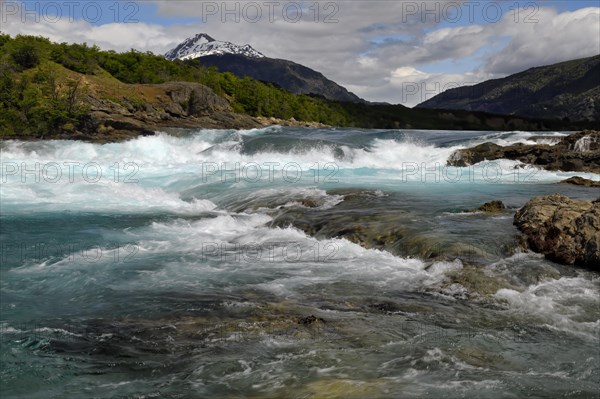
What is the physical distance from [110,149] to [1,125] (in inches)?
811

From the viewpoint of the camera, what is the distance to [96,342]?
25.7 feet

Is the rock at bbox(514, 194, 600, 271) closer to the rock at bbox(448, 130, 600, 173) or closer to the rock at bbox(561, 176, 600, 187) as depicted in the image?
the rock at bbox(561, 176, 600, 187)

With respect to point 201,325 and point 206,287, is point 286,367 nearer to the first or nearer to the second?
point 201,325

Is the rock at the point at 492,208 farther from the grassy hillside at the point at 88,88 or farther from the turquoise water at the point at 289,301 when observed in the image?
the grassy hillside at the point at 88,88

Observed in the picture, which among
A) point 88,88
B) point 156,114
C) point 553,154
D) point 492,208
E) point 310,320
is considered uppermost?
point 88,88

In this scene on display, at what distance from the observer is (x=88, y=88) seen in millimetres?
61438

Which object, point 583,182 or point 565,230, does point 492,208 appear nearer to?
point 565,230

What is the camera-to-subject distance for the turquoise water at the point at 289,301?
6672 mm

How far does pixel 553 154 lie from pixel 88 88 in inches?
1917

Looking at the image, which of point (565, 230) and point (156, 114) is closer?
point (565, 230)

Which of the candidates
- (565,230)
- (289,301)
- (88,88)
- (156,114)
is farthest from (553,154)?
(88,88)

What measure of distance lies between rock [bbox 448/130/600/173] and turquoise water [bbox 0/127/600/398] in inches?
457

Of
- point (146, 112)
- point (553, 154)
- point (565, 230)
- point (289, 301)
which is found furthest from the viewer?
point (146, 112)

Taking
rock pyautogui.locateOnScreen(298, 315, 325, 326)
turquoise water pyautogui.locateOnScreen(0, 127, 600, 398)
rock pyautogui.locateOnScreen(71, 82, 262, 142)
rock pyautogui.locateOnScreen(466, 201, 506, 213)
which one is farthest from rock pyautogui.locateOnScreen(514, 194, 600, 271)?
rock pyautogui.locateOnScreen(71, 82, 262, 142)
